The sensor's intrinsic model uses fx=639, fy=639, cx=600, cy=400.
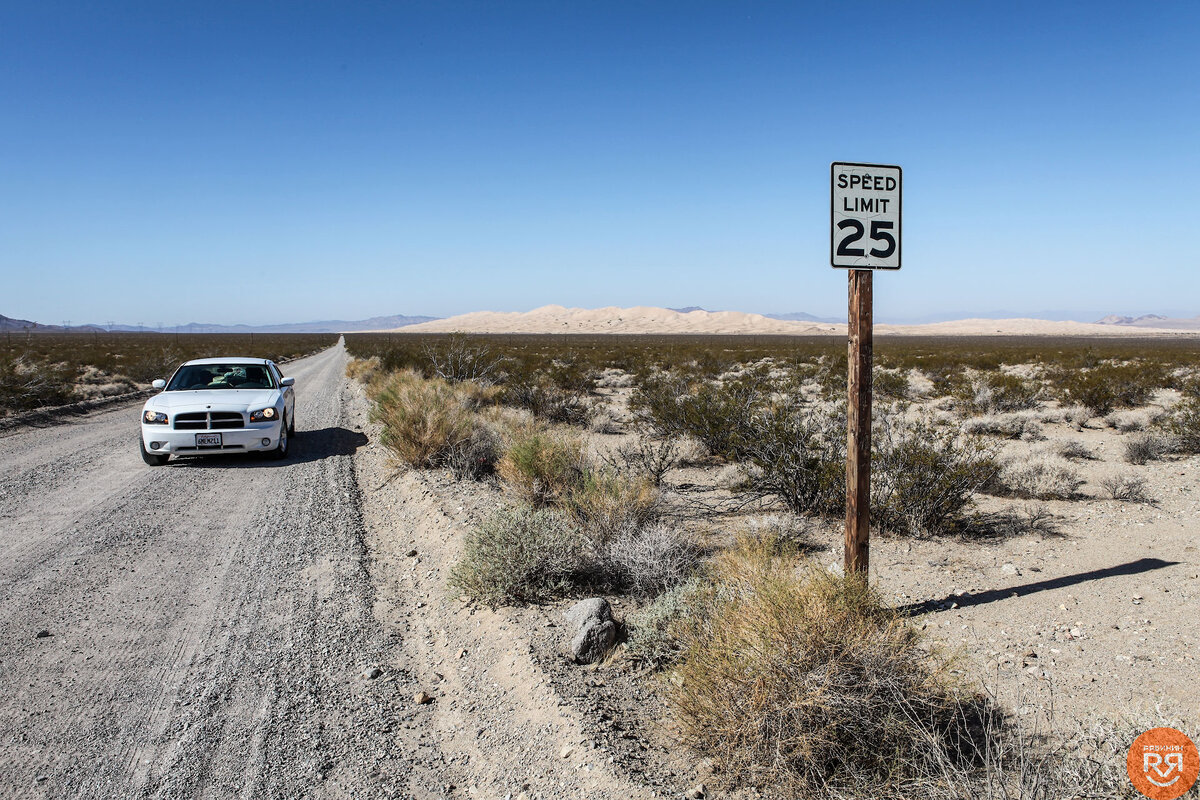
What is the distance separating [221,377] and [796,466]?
939cm

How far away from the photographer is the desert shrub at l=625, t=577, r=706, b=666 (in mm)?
3820

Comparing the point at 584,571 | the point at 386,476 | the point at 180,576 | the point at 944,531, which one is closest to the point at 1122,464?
the point at 944,531

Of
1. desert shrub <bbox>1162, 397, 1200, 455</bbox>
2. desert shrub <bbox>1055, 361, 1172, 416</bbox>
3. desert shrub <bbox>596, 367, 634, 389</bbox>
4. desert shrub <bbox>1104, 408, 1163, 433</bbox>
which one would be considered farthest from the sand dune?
desert shrub <bbox>1162, 397, 1200, 455</bbox>

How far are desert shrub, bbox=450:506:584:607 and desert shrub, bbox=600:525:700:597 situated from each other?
12.2 inches

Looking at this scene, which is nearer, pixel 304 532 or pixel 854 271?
pixel 854 271

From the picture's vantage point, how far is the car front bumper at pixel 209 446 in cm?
917

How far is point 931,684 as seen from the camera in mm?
2934

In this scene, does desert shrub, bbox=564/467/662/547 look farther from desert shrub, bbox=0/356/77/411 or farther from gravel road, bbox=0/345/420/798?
desert shrub, bbox=0/356/77/411

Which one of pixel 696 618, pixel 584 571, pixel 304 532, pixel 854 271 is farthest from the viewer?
pixel 304 532

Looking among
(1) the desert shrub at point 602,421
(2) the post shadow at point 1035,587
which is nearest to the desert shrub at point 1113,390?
(1) the desert shrub at point 602,421

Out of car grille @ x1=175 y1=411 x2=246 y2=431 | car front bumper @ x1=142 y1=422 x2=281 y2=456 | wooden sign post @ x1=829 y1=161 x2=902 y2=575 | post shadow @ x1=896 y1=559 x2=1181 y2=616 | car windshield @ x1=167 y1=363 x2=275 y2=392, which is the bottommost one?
post shadow @ x1=896 y1=559 x2=1181 y2=616

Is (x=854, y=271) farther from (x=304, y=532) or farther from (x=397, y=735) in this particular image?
(x=304, y=532)

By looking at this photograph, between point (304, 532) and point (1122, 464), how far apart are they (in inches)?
457

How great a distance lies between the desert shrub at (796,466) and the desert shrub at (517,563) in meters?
2.99
